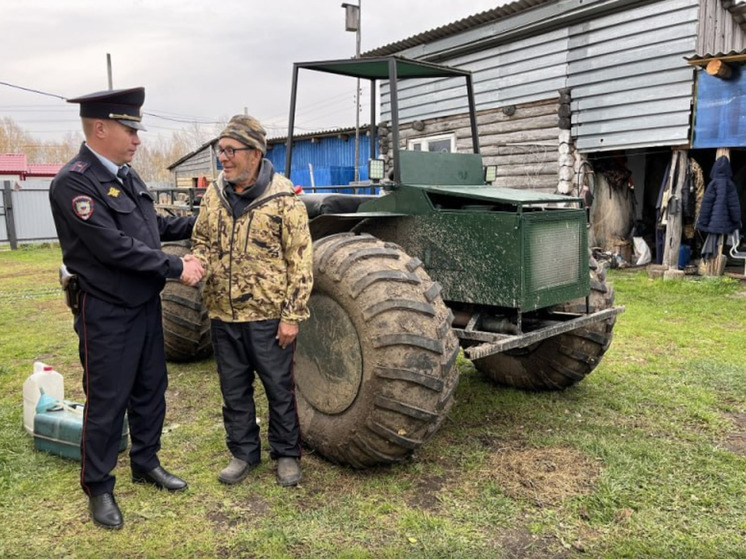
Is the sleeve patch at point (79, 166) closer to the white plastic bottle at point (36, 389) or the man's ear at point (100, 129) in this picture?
the man's ear at point (100, 129)

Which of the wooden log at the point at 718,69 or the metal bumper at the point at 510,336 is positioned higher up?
the wooden log at the point at 718,69

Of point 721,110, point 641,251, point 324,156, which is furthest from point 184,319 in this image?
point 324,156

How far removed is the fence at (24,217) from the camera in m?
18.6

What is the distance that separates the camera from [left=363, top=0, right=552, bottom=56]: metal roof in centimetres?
1128

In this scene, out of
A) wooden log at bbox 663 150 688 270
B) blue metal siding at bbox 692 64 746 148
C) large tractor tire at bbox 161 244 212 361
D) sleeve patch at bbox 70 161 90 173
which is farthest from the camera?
wooden log at bbox 663 150 688 270

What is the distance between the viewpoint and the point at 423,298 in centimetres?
325

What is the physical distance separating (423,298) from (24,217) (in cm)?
1935

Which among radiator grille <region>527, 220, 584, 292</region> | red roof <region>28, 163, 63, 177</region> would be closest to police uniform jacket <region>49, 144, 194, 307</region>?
radiator grille <region>527, 220, 584, 292</region>

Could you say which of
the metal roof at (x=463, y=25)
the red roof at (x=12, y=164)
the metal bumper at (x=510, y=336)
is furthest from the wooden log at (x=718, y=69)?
the red roof at (x=12, y=164)

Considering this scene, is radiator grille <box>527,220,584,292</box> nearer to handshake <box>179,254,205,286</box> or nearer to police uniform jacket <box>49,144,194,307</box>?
handshake <box>179,254,205,286</box>

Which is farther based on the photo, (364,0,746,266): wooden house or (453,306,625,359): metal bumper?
(364,0,746,266): wooden house

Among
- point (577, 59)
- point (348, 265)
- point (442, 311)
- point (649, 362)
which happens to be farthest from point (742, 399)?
point (577, 59)

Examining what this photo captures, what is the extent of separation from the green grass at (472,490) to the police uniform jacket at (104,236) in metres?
1.11

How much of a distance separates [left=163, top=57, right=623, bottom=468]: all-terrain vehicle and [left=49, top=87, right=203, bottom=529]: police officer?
86 cm
